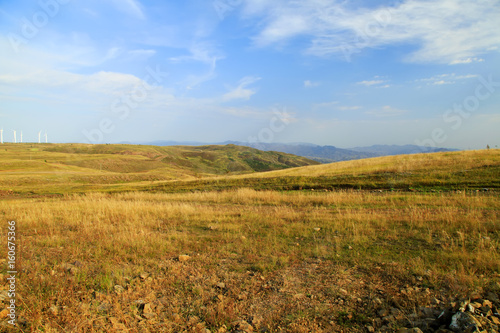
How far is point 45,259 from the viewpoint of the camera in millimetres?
6074

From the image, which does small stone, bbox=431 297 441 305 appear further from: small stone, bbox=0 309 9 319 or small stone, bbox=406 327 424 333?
small stone, bbox=0 309 9 319

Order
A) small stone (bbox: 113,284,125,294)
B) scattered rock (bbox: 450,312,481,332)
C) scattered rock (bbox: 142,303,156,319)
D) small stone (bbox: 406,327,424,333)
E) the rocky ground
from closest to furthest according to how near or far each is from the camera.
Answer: scattered rock (bbox: 450,312,481,332), small stone (bbox: 406,327,424,333), the rocky ground, scattered rock (bbox: 142,303,156,319), small stone (bbox: 113,284,125,294)

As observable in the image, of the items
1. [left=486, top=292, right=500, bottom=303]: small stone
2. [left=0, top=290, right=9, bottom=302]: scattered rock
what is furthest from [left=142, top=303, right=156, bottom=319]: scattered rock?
[left=486, top=292, right=500, bottom=303]: small stone

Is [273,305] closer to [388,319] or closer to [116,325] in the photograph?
[388,319]

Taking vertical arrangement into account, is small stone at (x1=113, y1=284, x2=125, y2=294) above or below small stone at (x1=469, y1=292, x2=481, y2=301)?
below

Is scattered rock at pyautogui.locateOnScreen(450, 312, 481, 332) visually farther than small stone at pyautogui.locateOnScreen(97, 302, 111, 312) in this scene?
No

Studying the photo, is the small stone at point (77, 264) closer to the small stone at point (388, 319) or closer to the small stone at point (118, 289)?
the small stone at point (118, 289)

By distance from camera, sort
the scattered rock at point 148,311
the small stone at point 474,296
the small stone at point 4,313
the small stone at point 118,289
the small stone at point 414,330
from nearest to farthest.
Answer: the small stone at point 414,330, the small stone at point 4,313, the small stone at point 474,296, the scattered rock at point 148,311, the small stone at point 118,289

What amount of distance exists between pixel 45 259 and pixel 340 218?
32.0ft

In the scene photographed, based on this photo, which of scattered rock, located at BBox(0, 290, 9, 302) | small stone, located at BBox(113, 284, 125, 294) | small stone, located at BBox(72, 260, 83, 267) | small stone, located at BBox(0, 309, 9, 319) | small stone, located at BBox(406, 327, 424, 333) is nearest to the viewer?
small stone, located at BBox(406, 327, 424, 333)

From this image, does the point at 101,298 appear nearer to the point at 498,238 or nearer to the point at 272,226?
the point at 272,226

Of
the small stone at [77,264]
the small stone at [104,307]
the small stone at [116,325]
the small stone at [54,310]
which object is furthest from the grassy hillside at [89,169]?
the small stone at [116,325]

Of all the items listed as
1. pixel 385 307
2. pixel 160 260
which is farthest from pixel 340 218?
pixel 160 260

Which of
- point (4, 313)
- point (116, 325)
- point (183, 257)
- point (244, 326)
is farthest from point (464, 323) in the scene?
point (4, 313)
